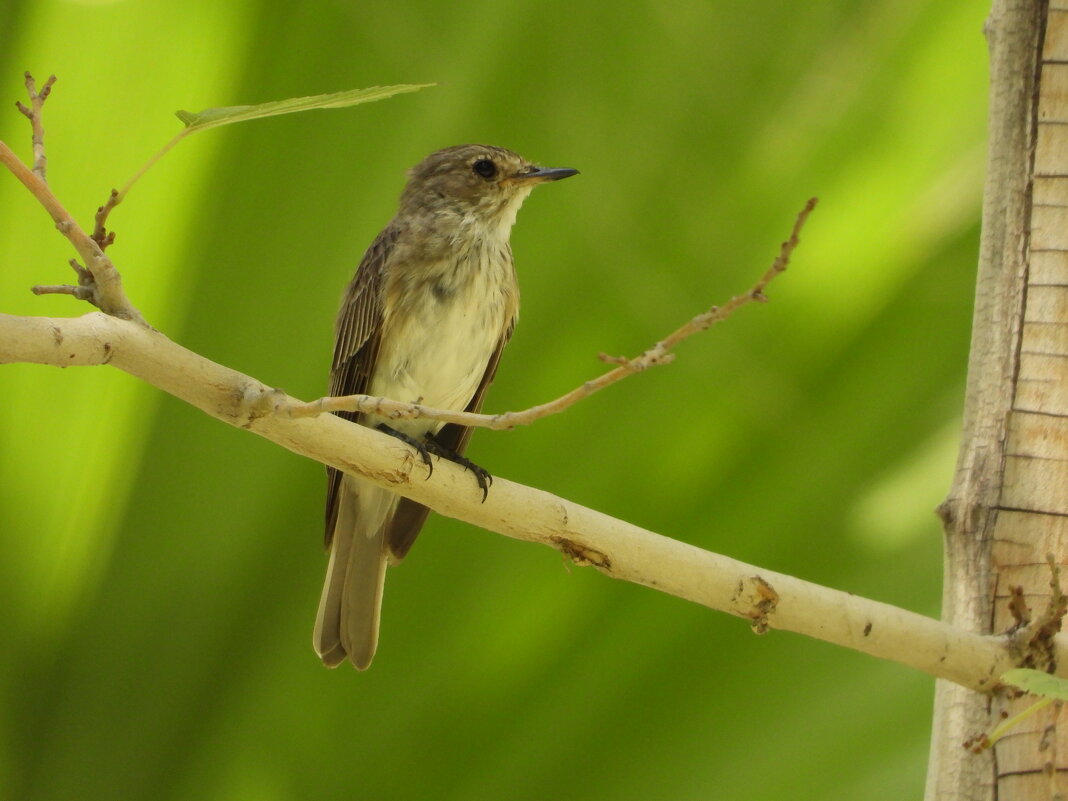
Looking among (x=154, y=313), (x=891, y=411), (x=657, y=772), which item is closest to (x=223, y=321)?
(x=154, y=313)

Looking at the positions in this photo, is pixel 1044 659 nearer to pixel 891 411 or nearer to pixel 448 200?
pixel 891 411

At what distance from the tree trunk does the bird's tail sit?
109cm

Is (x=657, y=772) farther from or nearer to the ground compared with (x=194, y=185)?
nearer to the ground

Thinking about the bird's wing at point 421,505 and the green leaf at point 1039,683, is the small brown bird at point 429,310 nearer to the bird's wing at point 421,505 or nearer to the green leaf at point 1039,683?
the bird's wing at point 421,505

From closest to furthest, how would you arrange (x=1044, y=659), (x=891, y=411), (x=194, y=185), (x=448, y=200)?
(x=1044, y=659) → (x=194, y=185) → (x=891, y=411) → (x=448, y=200)

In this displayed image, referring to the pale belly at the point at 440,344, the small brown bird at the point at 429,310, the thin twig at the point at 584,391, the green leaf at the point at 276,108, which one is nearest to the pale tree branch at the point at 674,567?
the thin twig at the point at 584,391

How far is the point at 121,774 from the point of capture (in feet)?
7.61

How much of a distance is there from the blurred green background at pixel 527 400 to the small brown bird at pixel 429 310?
0.29 feet

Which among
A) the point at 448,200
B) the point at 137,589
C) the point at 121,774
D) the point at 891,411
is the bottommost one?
the point at 121,774

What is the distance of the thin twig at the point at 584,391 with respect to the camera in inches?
51.3

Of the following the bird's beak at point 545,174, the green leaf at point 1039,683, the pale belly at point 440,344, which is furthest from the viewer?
the pale belly at point 440,344

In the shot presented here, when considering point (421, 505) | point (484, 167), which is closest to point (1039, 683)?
point (421, 505)

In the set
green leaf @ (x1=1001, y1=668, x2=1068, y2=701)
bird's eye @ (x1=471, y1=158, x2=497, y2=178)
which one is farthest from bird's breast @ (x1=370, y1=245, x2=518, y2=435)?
green leaf @ (x1=1001, y1=668, x2=1068, y2=701)

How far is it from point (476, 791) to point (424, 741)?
15cm
